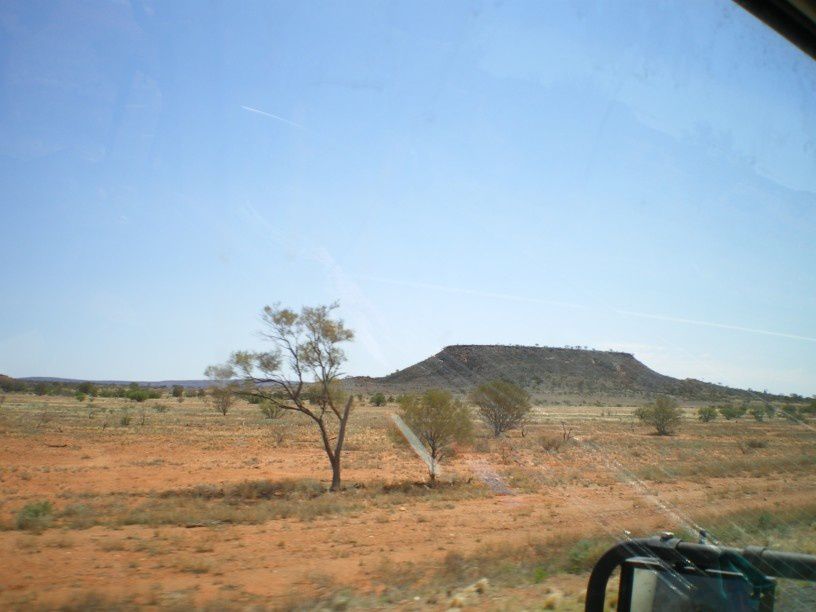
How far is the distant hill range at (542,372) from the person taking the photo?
250 feet

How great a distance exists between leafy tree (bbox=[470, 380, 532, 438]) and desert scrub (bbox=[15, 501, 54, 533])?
32.9m

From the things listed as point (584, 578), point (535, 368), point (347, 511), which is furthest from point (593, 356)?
point (584, 578)

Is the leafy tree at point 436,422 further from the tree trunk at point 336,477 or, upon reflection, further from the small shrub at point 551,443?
the small shrub at point 551,443

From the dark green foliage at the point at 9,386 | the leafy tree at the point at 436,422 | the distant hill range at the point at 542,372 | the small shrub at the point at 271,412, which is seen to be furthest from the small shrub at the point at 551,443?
the dark green foliage at the point at 9,386

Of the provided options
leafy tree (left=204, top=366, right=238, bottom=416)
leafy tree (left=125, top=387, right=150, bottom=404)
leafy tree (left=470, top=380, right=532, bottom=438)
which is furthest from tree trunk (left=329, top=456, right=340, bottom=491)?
leafy tree (left=125, top=387, right=150, bottom=404)

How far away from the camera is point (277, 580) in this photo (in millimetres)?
11008

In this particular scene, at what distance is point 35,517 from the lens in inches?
639

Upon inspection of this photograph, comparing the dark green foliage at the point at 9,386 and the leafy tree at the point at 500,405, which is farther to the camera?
the dark green foliage at the point at 9,386

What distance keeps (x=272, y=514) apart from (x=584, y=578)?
1139 cm

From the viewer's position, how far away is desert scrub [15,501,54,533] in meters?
15.5

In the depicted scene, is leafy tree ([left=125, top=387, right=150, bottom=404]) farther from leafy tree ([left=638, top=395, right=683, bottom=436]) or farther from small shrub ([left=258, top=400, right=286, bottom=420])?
leafy tree ([left=638, top=395, right=683, bottom=436])

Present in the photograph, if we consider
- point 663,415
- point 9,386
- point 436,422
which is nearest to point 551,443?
point 436,422

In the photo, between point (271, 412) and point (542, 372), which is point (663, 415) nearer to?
point (271, 412)

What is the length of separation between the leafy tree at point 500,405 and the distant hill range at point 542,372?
697 inches
